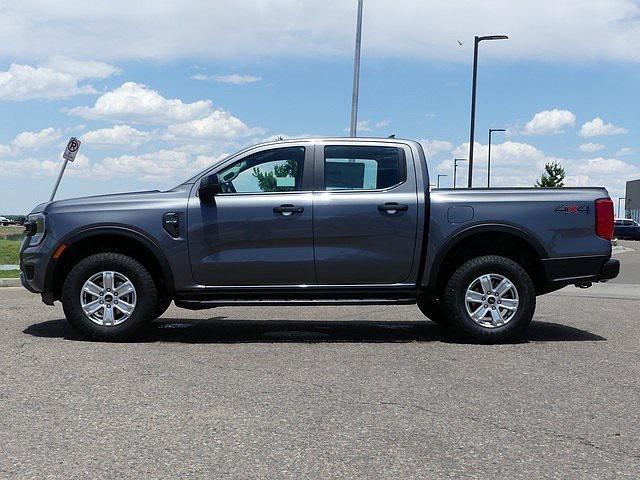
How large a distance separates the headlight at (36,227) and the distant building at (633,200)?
106766mm

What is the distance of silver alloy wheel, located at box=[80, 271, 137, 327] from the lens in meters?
8.14

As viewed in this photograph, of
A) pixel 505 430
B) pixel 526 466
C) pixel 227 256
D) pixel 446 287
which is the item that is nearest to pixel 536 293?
pixel 446 287

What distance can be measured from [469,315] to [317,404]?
3.12 metres

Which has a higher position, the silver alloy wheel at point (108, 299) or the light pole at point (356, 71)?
the light pole at point (356, 71)

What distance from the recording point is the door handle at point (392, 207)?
8141 mm

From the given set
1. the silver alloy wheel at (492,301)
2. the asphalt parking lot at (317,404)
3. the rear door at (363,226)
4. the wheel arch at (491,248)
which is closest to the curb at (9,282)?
the asphalt parking lot at (317,404)

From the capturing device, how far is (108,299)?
820 centimetres

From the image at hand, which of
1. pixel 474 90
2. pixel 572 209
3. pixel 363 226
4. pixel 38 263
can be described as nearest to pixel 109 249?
pixel 38 263

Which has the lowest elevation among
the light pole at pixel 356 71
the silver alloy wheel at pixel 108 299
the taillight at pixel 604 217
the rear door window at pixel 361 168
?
the silver alloy wheel at pixel 108 299

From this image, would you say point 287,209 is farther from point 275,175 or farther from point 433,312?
point 433,312

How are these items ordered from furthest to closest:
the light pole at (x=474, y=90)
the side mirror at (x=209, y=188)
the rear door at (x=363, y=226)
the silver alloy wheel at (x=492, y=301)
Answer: the light pole at (x=474, y=90) → the silver alloy wheel at (x=492, y=301) → the rear door at (x=363, y=226) → the side mirror at (x=209, y=188)

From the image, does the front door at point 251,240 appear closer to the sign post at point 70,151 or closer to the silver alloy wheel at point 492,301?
the silver alloy wheel at point 492,301

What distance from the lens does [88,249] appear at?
843 centimetres

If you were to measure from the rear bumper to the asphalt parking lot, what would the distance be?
65cm
